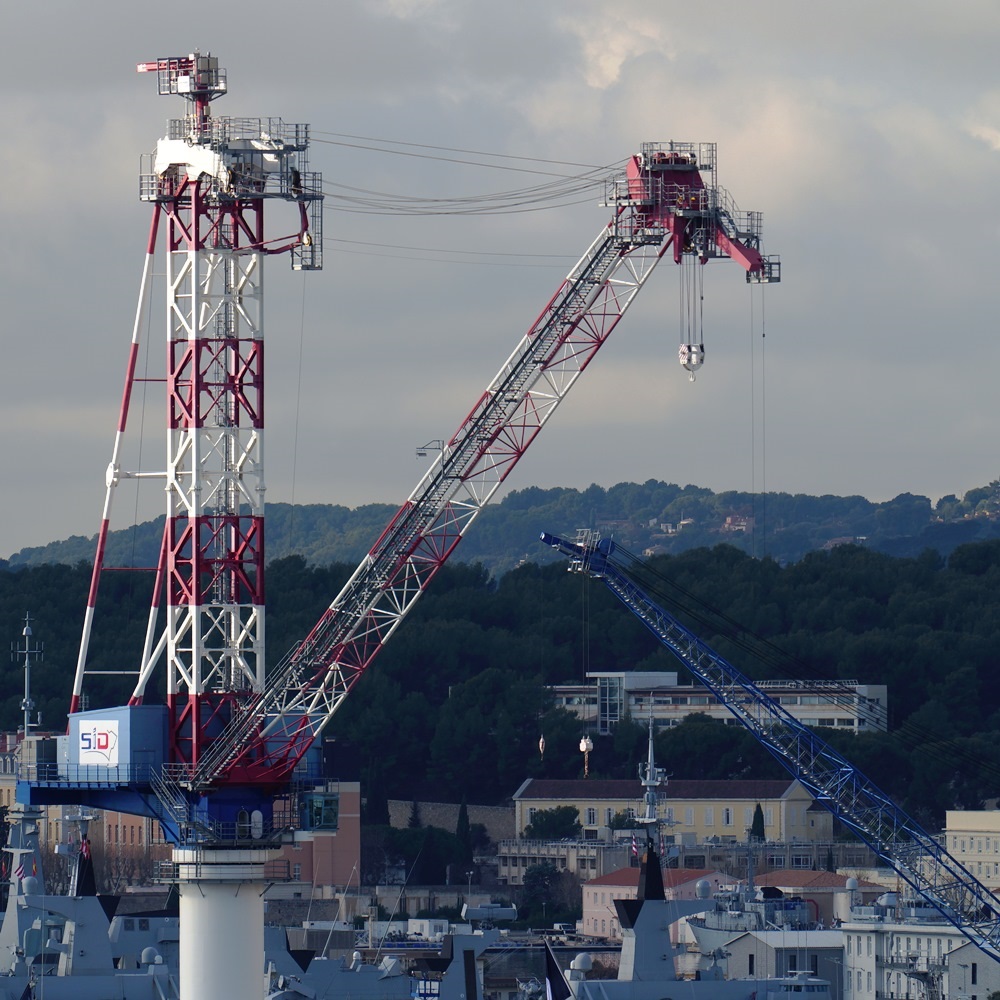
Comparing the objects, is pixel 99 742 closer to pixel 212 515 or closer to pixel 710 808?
pixel 212 515

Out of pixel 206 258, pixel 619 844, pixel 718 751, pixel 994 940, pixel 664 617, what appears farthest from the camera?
pixel 718 751

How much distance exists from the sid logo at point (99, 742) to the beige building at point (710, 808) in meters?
108

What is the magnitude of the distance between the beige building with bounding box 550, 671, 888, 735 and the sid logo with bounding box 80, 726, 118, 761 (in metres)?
121

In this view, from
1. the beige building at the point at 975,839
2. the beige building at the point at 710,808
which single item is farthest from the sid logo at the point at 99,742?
the beige building at the point at 710,808

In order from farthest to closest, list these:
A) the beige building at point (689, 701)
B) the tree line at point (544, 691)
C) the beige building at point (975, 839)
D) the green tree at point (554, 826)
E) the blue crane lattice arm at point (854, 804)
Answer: the beige building at point (689, 701) → the tree line at point (544, 691) → the green tree at point (554, 826) → the beige building at point (975, 839) → the blue crane lattice arm at point (854, 804)

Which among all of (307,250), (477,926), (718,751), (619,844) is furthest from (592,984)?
(718,751)

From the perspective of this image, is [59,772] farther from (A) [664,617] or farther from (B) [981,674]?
(B) [981,674]

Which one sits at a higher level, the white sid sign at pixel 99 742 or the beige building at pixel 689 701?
the beige building at pixel 689 701

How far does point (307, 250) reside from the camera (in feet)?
201

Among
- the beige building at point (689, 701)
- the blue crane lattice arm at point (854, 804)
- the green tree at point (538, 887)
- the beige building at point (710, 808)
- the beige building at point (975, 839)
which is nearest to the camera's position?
the blue crane lattice arm at point (854, 804)

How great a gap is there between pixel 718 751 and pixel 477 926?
5080 cm

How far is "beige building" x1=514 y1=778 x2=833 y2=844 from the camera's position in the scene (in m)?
172

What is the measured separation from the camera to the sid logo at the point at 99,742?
6138 cm

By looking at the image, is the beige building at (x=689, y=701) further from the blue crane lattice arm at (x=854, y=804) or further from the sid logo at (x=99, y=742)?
the sid logo at (x=99, y=742)
